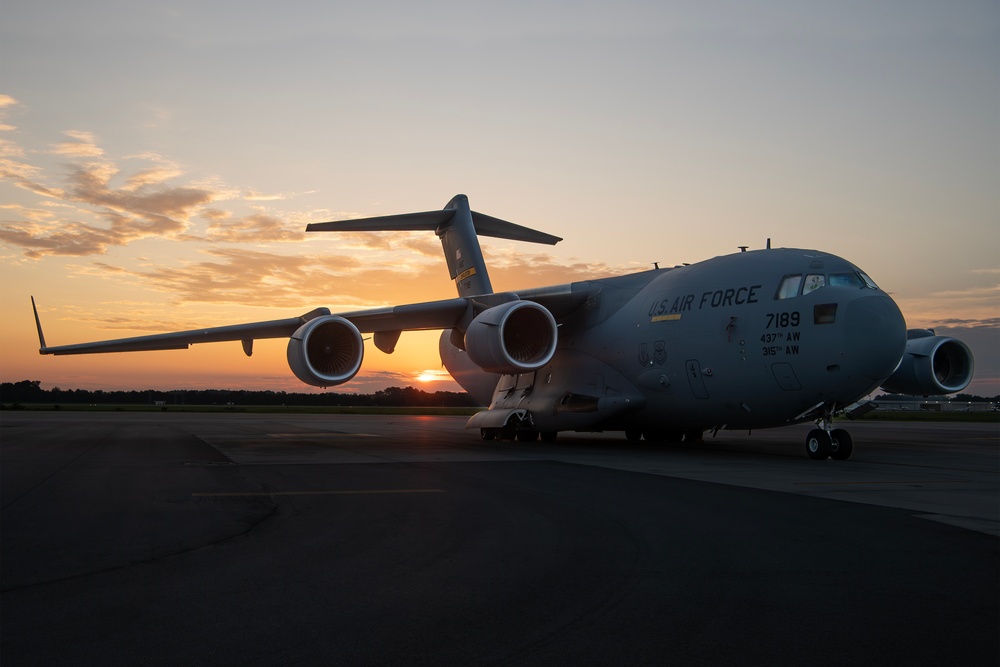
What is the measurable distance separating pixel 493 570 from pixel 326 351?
43.9 feet

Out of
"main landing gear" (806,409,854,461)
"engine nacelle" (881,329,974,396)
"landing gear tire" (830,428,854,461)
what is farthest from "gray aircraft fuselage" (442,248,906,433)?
"engine nacelle" (881,329,974,396)

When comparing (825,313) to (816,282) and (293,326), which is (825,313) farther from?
(293,326)

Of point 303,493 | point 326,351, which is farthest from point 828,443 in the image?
point 326,351

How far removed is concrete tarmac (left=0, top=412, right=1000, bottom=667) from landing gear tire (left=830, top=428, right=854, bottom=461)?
3171mm

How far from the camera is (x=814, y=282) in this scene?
1436 centimetres

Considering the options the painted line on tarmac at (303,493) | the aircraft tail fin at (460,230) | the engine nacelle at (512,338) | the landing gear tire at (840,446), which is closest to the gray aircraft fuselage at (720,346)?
the landing gear tire at (840,446)

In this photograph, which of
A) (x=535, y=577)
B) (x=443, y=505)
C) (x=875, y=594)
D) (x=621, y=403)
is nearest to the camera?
(x=875, y=594)

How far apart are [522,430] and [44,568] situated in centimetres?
1572

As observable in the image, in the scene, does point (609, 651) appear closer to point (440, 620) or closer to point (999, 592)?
point (440, 620)

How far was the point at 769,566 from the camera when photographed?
17.6 feet

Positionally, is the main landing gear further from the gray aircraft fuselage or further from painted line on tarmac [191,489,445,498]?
painted line on tarmac [191,489,445,498]

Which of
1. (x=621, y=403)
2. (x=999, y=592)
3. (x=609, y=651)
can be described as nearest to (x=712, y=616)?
(x=609, y=651)

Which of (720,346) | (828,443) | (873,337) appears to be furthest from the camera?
(720,346)

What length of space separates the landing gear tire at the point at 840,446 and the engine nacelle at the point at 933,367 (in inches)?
176
